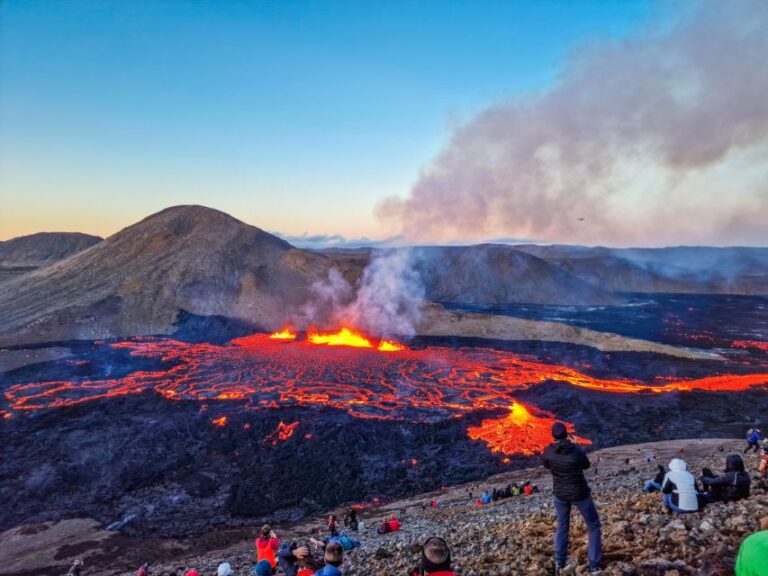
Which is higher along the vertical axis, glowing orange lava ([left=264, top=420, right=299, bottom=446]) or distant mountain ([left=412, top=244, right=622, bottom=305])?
distant mountain ([left=412, top=244, right=622, bottom=305])

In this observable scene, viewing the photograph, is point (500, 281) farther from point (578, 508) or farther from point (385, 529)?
point (578, 508)

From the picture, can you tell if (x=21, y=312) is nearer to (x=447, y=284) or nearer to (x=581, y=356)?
(x=581, y=356)

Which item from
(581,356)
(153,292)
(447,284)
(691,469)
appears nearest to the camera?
(691,469)

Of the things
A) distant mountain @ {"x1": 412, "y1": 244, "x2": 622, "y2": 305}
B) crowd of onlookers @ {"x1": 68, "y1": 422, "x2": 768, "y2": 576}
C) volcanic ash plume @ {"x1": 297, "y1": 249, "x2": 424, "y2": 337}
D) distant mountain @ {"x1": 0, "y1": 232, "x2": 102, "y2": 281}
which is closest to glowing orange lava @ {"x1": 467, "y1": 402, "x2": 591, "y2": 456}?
crowd of onlookers @ {"x1": 68, "y1": 422, "x2": 768, "y2": 576}

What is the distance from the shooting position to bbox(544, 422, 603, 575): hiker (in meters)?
6.79

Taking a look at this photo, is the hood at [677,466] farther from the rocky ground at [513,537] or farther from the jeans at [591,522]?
the jeans at [591,522]

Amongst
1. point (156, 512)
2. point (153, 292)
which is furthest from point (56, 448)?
point (153, 292)

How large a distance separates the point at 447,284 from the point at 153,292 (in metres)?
82.6

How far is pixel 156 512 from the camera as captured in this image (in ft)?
73.0

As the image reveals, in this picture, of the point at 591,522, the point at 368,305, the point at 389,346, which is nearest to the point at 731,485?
the point at 591,522

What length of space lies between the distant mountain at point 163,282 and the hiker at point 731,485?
2714 inches

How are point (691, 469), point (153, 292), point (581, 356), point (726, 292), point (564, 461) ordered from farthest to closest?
point (726, 292), point (153, 292), point (581, 356), point (691, 469), point (564, 461)

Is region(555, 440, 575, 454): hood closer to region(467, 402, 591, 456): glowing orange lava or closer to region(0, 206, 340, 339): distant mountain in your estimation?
region(467, 402, 591, 456): glowing orange lava

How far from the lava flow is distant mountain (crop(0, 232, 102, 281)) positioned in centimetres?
16396
